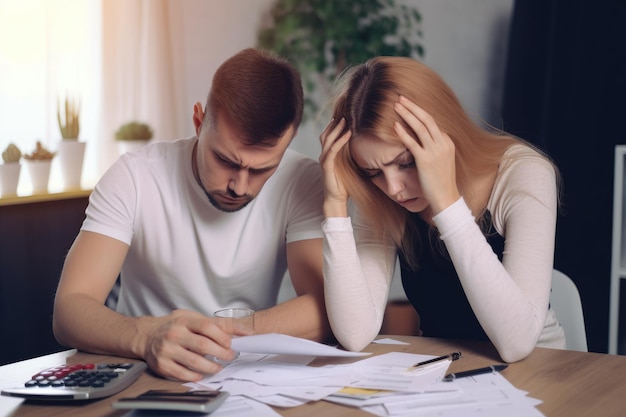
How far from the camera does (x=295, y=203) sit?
180 cm

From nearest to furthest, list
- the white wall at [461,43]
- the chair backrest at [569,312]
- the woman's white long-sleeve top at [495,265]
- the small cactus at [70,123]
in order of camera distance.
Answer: the woman's white long-sleeve top at [495,265] < the chair backrest at [569,312] < the small cactus at [70,123] < the white wall at [461,43]

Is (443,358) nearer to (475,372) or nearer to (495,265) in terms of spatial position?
(475,372)

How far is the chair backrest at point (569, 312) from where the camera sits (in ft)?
5.62

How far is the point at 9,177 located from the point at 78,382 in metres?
1.64

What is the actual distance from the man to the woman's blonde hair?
0.45ft

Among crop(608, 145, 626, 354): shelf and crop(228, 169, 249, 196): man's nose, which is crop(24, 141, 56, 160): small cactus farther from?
crop(608, 145, 626, 354): shelf

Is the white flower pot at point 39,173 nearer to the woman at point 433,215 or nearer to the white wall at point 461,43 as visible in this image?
the white wall at point 461,43

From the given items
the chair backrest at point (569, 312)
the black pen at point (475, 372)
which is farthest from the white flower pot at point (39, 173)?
the black pen at point (475, 372)

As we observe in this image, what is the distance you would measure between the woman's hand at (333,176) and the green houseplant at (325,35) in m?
1.94

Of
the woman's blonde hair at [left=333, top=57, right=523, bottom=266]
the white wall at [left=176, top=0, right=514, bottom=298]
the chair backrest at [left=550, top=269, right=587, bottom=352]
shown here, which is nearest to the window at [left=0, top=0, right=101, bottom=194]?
the white wall at [left=176, top=0, right=514, bottom=298]

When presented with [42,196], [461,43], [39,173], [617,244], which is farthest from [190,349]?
[461,43]

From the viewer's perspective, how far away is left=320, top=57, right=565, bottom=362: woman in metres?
1.35

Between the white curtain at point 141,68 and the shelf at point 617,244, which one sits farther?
the white curtain at point 141,68

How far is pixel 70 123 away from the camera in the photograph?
2818mm
